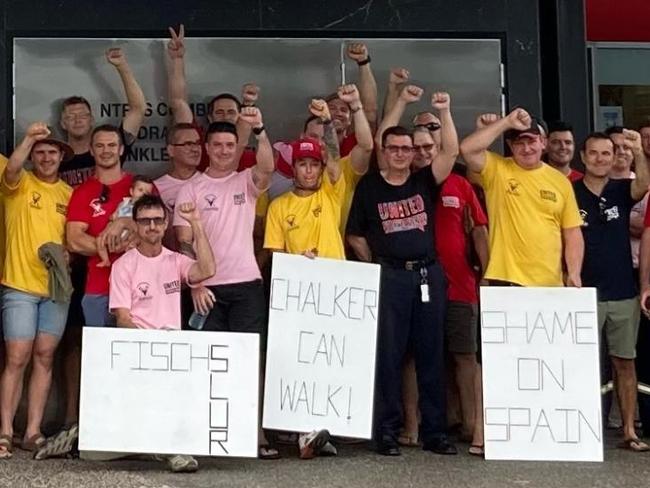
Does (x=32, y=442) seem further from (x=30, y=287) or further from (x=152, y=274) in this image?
(x=152, y=274)

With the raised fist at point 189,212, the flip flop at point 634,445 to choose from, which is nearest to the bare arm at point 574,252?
the flip flop at point 634,445

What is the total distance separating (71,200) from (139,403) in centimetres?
137

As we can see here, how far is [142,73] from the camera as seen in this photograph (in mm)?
7492

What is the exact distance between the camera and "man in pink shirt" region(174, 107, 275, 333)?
607 centimetres

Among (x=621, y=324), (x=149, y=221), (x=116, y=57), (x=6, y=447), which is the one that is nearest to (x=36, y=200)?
(x=149, y=221)

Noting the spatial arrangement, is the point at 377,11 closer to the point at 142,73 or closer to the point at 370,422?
the point at 142,73

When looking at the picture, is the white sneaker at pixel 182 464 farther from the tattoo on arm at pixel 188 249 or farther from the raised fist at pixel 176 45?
the raised fist at pixel 176 45

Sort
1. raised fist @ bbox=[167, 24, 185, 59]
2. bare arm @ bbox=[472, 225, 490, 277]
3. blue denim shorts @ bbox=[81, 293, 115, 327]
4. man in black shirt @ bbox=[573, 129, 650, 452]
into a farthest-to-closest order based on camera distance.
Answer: raised fist @ bbox=[167, 24, 185, 59] < bare arm @ bbox=[472, 225, 490, 277] < man in black shirt @ bbox=[573, 129, 650, 452] < blue denim shorts @ bbox=[81, 293, 115, 327]

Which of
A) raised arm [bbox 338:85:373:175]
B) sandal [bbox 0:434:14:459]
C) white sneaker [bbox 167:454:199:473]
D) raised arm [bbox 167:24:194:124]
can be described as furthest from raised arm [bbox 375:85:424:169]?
sandal [bbox 0:434:14:459]

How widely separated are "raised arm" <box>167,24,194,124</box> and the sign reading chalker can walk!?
6.39ft

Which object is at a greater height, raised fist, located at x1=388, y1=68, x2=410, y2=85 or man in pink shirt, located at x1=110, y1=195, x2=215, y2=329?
raised fist, located at x1=388, y1=68, x2=410, y2=85

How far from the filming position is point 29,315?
614 centimetres

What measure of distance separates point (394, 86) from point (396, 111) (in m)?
0.80

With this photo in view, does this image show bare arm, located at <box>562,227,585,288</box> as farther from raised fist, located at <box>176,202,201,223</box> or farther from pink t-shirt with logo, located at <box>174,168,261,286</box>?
raised fist, located at <box>176,202,201,223</box>
